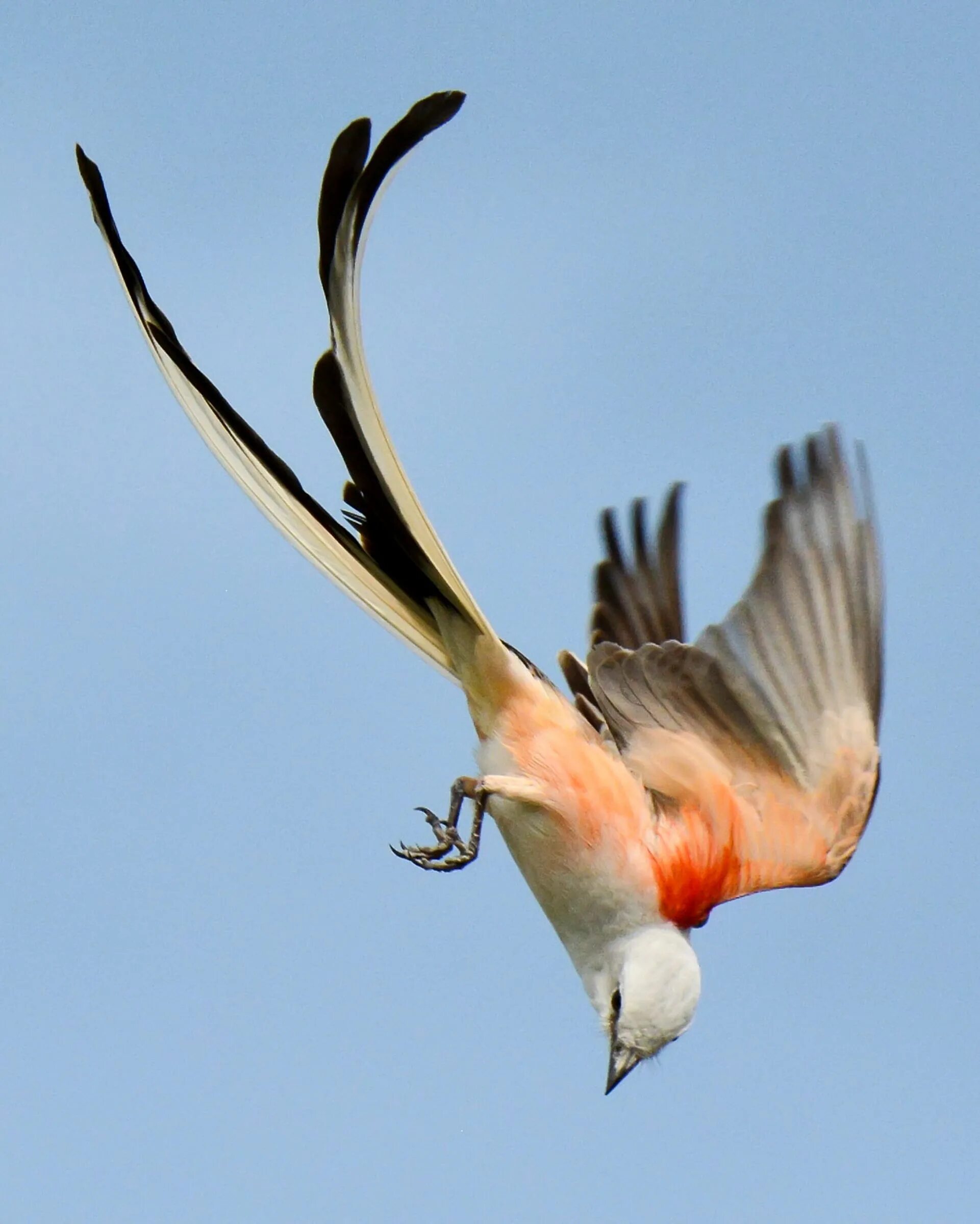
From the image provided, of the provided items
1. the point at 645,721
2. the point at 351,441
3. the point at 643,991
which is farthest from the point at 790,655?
the point at 351,441

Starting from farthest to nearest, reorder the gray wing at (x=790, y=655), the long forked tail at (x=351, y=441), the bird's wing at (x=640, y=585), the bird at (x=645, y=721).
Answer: the bird's wing at (x=640, y=585) < the gray wing at (x=790, y=655) < the bird at (x=645, y=721) < the long forked tail at (x=351, y=441)

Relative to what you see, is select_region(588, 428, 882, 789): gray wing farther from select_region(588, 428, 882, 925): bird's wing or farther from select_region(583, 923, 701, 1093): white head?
select_region(583, 923, 701, 1093): white head

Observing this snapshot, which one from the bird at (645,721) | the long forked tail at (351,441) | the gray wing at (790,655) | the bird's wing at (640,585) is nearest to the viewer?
the long forked tail at (351,441)

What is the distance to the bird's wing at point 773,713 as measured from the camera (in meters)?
5.36

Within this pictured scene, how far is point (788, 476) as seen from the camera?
5621 mm

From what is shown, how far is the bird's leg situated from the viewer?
5.04 meters

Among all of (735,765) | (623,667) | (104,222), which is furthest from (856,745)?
Answer: (104,222)

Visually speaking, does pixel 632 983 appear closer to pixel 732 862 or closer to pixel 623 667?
pixel 732 862

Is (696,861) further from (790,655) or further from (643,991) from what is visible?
(790,655)

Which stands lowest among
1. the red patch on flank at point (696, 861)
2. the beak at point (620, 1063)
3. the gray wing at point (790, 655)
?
the beak at point (620, 1063)

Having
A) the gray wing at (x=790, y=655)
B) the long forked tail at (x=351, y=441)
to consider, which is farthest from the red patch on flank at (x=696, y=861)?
the long forked tail at (x=351, y=441)

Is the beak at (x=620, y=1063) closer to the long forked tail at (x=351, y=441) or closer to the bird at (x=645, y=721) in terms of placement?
the bird at (x=645, y=721)

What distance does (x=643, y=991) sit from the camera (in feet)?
16.9

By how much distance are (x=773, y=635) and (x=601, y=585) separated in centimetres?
82
